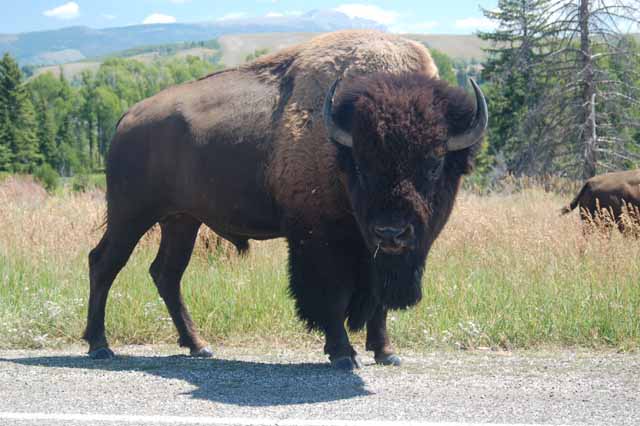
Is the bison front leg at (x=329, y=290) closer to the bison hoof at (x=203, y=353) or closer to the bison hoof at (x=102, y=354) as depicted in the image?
the bison hoof at (x=203, y=353)

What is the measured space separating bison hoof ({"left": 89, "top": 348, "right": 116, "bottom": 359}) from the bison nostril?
2697 mm

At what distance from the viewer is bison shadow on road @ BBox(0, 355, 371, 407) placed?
15.7 feet

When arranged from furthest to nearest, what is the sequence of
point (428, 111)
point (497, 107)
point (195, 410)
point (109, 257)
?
1. point (497, 107)
2. point (109, 257)
3. point (428, 111)
4. point (195, 410)

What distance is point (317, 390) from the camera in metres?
4.93

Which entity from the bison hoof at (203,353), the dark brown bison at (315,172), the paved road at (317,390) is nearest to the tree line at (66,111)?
the dark brown bison at (315,172)

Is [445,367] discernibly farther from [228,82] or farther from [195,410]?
[228,82]

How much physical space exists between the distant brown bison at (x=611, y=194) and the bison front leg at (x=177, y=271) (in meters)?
6.33

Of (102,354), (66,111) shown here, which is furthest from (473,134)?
→ (66,111)

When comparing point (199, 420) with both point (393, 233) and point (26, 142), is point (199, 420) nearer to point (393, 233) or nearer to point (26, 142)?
point (393, 233)

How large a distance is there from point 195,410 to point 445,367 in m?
1.98

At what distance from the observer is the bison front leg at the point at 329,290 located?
5.72 meters

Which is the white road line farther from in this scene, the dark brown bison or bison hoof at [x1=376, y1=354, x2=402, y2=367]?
bison hoof at [x1=376, y1=354, x2=402, y2=367]

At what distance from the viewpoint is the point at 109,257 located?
684 cm

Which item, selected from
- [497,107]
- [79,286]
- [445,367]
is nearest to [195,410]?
[445,367]
